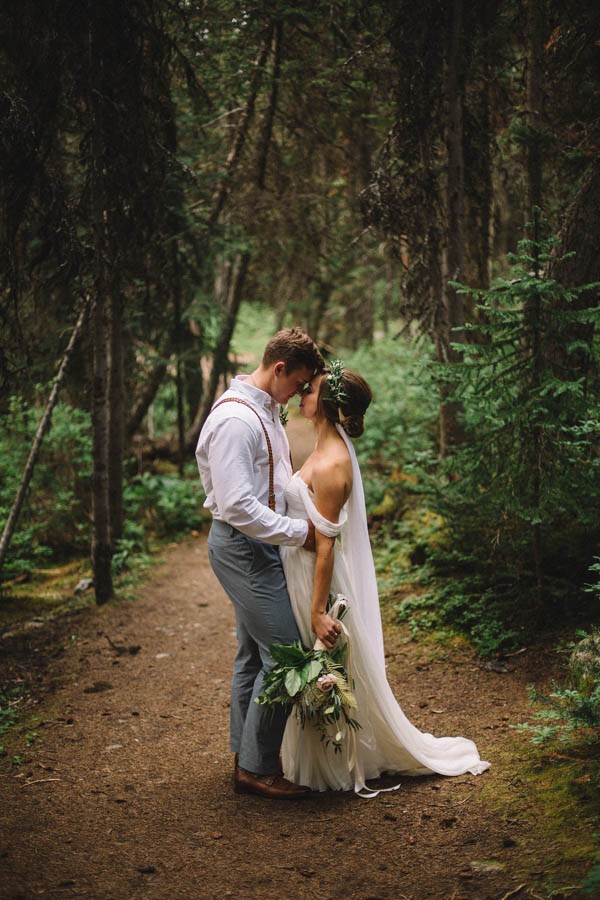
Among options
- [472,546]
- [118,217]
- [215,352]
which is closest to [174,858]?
[472,546]

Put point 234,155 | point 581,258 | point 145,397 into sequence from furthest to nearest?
1. point 145,397
2. point 234,155
3. point 581,258

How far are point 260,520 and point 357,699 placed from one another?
4.35ft

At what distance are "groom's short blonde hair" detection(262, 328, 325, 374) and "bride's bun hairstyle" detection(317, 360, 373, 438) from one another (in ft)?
0.51

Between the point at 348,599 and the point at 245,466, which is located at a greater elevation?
the point at 245,466

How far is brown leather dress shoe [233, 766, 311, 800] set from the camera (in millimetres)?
4387

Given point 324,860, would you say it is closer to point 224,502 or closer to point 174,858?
point 174,858

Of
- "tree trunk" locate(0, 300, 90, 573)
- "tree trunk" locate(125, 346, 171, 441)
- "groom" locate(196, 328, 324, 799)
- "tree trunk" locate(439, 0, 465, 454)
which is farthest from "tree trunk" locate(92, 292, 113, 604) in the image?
"tree trunk" locate(125, 346, 171, 441)

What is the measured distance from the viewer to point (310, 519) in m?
4.34

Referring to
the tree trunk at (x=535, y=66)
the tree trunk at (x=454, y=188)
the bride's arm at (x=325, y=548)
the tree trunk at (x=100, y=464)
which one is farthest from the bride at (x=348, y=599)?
the tree trunk at (x=100, y=464)

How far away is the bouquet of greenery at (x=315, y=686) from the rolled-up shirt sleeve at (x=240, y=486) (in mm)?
663

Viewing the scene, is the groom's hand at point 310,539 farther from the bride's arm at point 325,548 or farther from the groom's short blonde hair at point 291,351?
the groom's short blonde hair at point 291,351

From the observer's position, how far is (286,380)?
14.1ft

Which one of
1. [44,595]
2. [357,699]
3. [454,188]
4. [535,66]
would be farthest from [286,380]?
[44,595]

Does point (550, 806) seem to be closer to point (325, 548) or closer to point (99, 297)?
point (325, 548)
